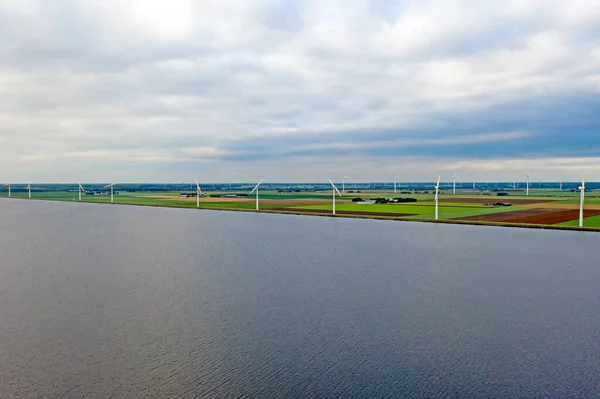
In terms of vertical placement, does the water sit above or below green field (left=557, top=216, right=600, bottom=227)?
below

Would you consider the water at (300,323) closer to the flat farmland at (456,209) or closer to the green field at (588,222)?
the green field at (588,222)

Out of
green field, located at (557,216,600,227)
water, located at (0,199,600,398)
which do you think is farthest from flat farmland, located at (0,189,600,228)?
water, located at (0,199,600,398)

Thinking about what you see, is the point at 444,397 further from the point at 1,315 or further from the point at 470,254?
the point at 470,254

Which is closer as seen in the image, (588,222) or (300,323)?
(300,323)

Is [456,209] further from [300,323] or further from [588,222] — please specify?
[300,323]

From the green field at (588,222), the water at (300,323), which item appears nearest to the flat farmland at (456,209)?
the green field at (588,222)

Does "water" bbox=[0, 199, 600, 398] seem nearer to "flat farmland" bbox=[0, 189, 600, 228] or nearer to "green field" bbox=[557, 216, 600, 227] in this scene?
"green field" bbox=[557, 216, 600, 227]

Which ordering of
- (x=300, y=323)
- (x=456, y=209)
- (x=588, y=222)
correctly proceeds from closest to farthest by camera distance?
1. (x=300, y=323)
2. (x=588, y=222)
3. (x=456, y=209)

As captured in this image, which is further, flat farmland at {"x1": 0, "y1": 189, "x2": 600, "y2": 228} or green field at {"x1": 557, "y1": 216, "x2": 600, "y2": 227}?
flat farmland at {"x1": 0, "y1": 189, "x2": 600, "y2": 228}

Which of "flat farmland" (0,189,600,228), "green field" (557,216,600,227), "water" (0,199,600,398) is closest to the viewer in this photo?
"water" (0,199,600,398)

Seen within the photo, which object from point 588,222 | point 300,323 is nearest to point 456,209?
point 588,222
